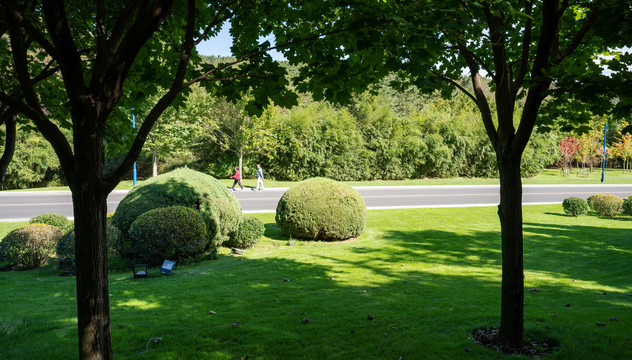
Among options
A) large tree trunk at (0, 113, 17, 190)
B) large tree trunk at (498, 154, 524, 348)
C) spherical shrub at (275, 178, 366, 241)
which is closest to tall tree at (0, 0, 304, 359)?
large tree trunk at (0, 113, 17, 190)

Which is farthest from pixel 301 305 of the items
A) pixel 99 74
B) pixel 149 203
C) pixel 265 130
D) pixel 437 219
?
pixel 265 130

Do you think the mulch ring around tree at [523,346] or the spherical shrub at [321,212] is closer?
the mulch ring around tree at [523,346]

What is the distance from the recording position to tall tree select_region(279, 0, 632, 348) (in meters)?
3.49

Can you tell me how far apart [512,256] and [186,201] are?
24.5ft

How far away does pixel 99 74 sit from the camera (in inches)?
123

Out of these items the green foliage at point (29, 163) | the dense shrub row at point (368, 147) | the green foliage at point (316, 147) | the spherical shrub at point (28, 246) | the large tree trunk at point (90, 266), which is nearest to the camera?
the large tree trunk at point (90, 266)

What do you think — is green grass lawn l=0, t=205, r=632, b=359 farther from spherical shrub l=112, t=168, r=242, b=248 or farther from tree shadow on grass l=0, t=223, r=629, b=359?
spherical shrub l=112, t=168, r=242, b=248

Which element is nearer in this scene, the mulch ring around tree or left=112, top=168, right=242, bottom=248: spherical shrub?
the mulch ring around tree

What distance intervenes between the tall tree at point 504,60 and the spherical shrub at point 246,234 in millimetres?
6329

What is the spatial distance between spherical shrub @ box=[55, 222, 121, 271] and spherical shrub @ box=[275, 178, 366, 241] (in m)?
4.27

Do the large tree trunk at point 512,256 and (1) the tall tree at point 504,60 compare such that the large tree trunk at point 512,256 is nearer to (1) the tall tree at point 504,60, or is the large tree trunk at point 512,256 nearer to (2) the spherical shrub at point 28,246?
(1) the tall tree at point 504,60

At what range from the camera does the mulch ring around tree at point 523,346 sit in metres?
4.45

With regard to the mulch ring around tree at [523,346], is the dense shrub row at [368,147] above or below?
above

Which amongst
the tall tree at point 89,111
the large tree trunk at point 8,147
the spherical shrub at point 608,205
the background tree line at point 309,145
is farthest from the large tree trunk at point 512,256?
the background tree line at point 309,145
